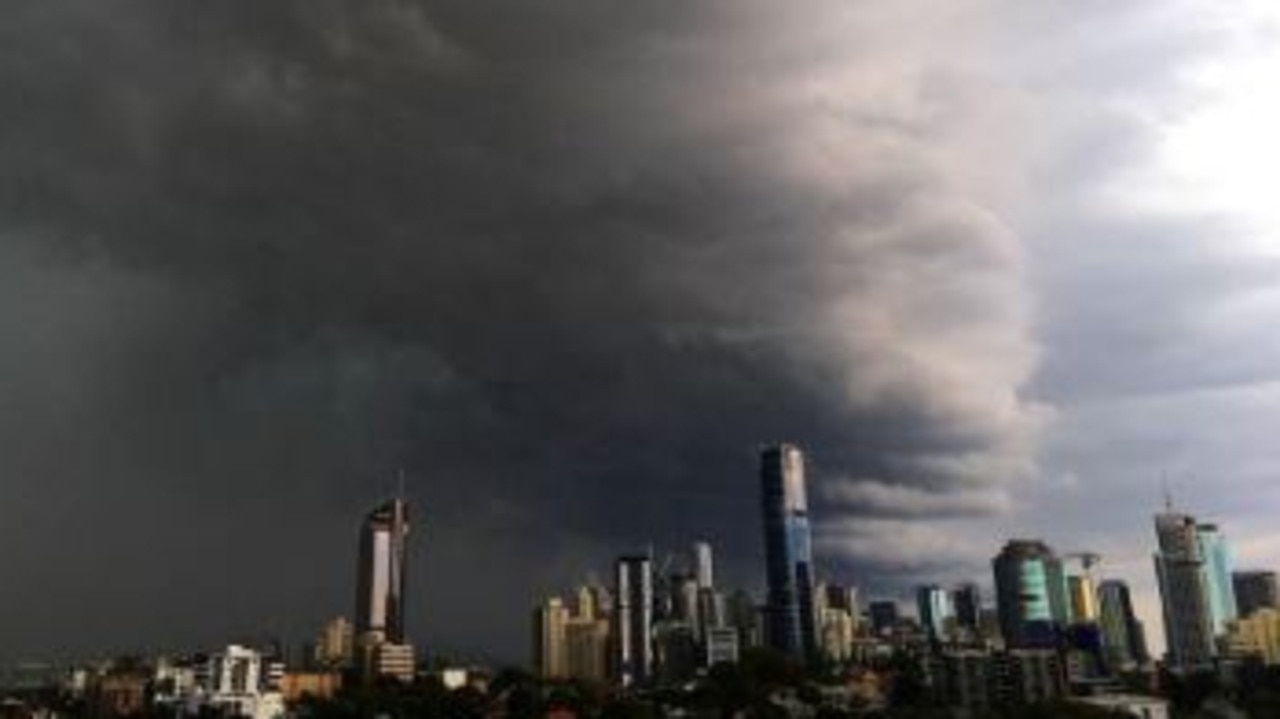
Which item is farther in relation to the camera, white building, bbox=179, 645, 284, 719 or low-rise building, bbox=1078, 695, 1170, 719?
white building, bbox=179, 645, 284, 719

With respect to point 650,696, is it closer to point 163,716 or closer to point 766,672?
point 766,672

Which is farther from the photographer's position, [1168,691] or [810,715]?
[1168,691]

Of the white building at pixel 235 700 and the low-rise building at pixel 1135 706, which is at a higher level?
the white building at pixel 235 700

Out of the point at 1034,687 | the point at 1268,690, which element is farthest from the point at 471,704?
the point at 1268,690

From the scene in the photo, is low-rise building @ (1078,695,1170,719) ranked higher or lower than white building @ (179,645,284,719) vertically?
lower

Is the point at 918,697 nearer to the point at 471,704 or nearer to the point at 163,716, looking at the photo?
the point at 471,704

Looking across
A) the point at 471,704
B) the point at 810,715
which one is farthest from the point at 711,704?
the point at 471,704

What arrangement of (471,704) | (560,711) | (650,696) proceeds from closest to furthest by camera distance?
1. (560,711)
2. (471,704)
3. (650,696)

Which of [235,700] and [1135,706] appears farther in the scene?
[235,700]

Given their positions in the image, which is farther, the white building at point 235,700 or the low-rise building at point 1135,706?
the white building at point 235,700

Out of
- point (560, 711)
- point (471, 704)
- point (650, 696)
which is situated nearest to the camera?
point (560, 711)
